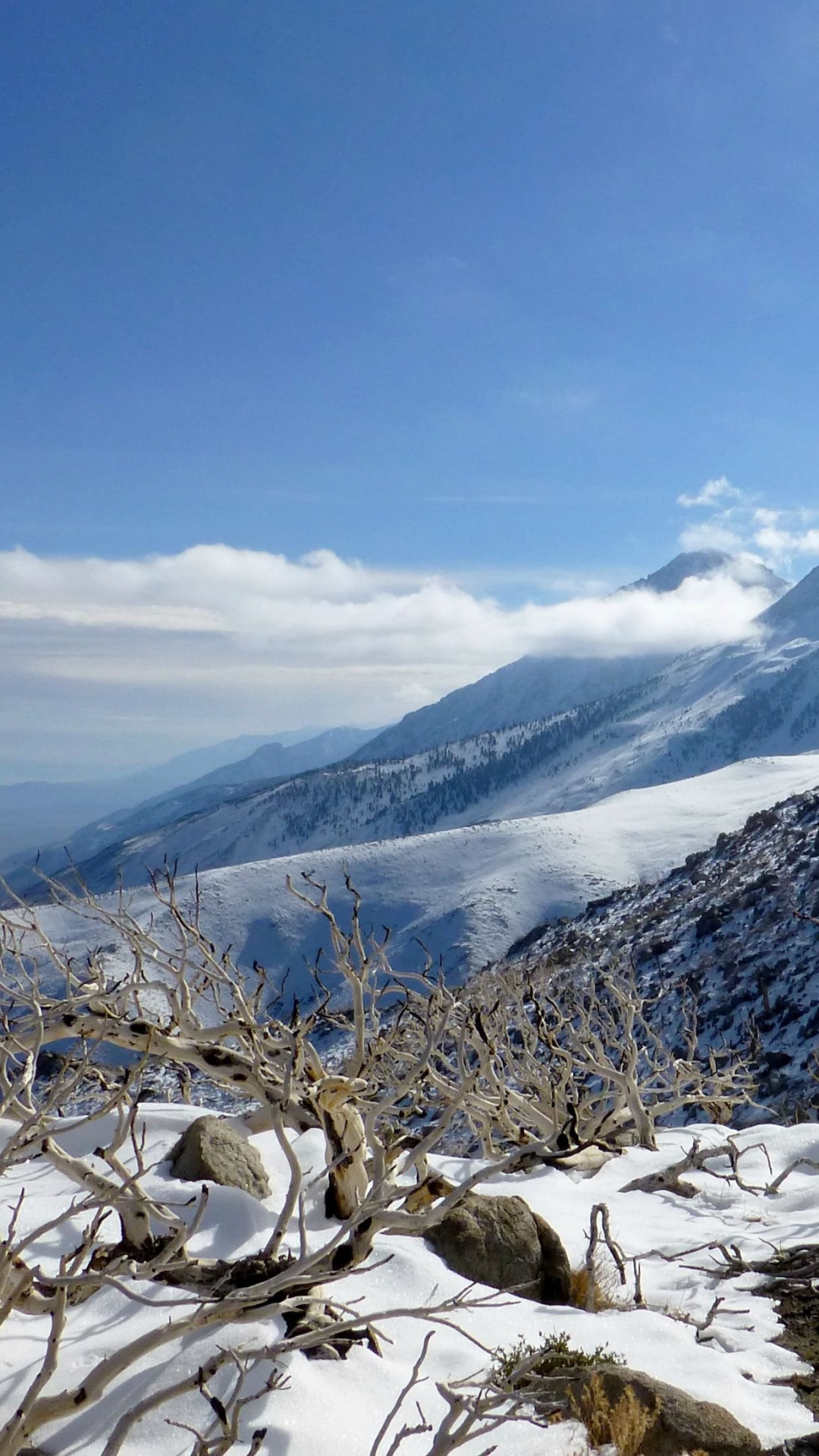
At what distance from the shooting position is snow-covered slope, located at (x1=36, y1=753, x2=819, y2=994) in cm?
9462

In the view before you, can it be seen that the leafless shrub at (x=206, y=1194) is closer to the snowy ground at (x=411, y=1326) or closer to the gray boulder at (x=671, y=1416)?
the snowy ground at (x=411, y=1326)

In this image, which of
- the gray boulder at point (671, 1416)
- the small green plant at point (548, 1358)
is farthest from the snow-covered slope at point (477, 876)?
the gray boulder at point (671, 1416)

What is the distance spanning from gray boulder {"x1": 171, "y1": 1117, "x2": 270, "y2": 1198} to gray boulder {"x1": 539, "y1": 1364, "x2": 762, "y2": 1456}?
3.33 meters

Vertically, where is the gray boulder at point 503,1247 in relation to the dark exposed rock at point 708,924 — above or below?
above

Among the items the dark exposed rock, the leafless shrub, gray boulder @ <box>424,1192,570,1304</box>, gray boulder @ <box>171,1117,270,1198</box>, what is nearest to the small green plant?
the leafless shrub

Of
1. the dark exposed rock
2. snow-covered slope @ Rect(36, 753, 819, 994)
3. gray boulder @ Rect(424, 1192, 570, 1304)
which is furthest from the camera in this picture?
snow-covered slope @ Rect(36, 753, 819, 994)

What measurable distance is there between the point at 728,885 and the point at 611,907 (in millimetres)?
14114

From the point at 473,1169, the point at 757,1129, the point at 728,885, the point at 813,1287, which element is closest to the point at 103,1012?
the point at 473,1169

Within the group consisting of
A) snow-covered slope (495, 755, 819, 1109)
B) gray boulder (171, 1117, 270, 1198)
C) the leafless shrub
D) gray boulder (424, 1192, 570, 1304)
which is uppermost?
the leafless shrub

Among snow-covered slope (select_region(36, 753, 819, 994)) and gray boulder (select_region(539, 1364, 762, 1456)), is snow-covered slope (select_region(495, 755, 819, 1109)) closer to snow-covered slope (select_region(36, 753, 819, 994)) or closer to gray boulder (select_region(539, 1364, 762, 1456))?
gray boulder (select_region(539, 1364, 762, 1456))

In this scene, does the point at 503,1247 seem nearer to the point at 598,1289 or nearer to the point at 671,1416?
the point at 598,1289

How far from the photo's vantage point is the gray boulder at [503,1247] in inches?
277

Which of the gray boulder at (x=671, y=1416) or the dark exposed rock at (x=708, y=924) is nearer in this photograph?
the gray boulder at (x=671, y=1416)

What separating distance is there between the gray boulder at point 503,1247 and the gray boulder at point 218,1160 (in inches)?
67.0
